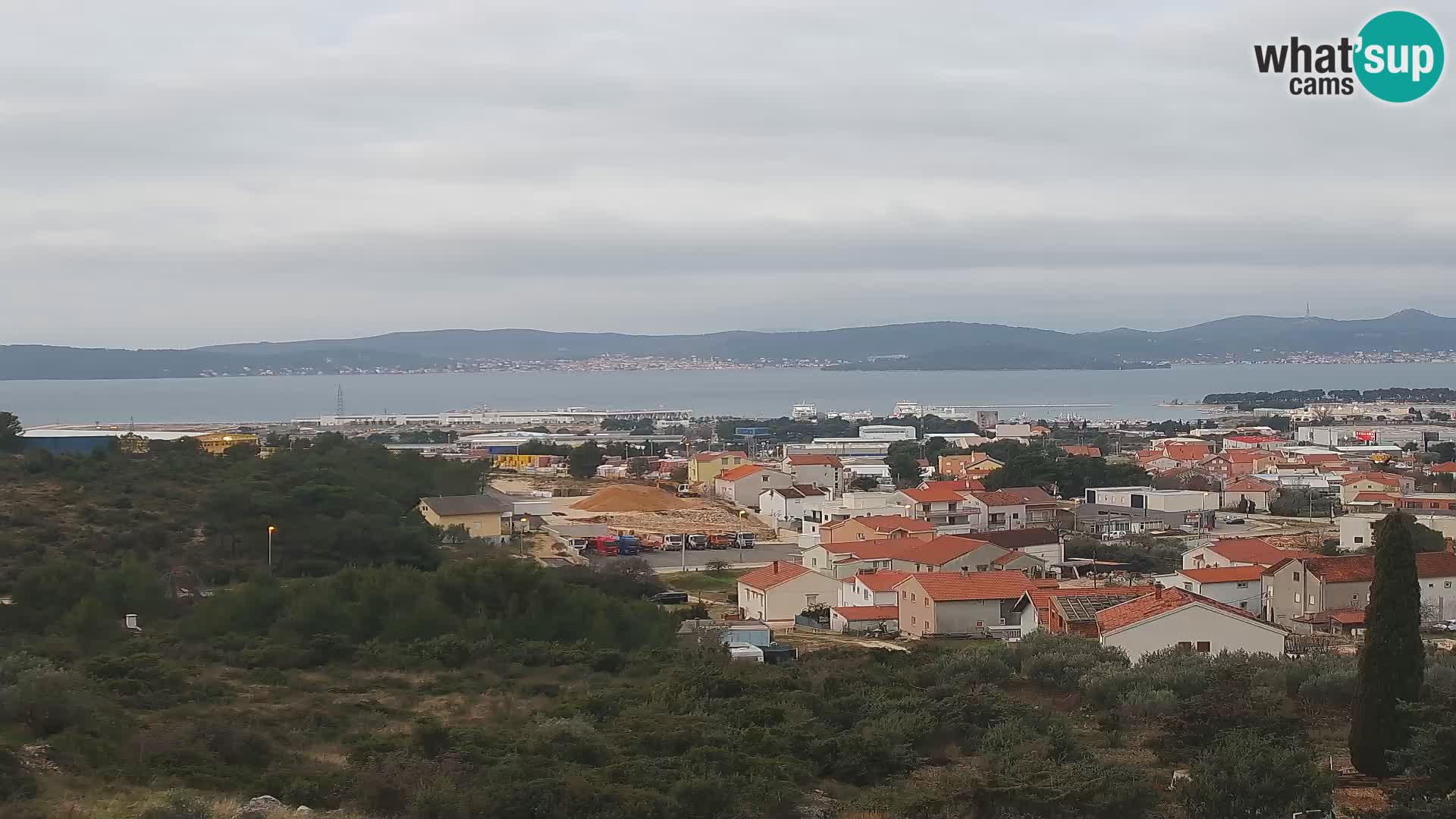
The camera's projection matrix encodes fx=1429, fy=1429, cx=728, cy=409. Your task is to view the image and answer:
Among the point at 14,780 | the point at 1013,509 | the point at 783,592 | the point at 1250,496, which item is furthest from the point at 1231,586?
the point at 1250,496

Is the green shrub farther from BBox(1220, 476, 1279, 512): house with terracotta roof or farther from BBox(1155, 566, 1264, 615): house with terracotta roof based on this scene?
BBox(1220, 476, 1279, 512): house with terracotta roof

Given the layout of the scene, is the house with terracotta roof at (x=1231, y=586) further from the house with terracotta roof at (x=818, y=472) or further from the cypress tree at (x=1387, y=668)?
the house with terracotta roof at (x=818, y=472)

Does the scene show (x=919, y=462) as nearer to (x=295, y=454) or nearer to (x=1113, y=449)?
(x=1113, y=449)

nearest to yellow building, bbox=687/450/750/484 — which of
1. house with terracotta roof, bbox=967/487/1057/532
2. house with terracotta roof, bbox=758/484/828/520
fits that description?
house with terracotta roof, bbox=758/484/828/520

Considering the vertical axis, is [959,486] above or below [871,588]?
above

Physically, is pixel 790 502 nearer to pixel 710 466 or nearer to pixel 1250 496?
pixel 710 466

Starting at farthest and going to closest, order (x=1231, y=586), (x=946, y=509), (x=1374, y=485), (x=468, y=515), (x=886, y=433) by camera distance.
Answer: (x=886, y=433), (x=1374, y=485), (x=946, y=509), (x=468, y=515), (x=1231, y=586)
